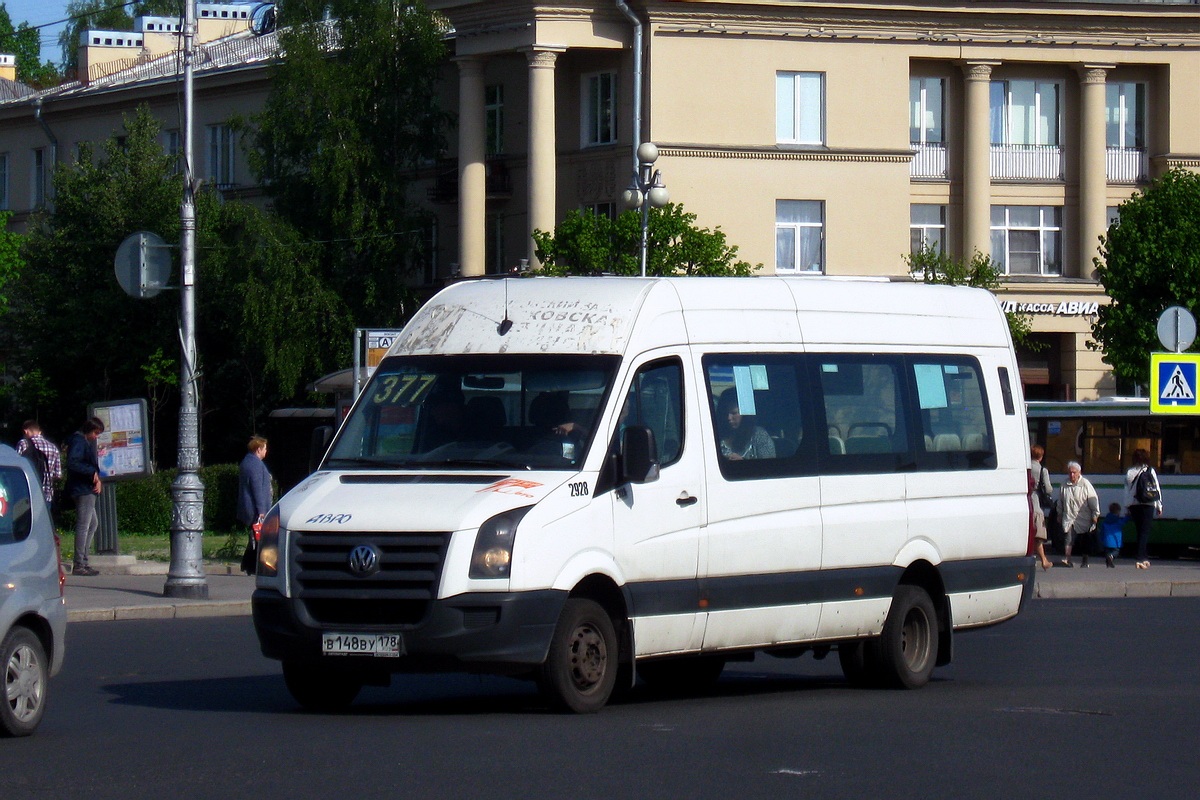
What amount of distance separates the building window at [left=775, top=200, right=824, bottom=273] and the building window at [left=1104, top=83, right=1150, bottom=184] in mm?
8915

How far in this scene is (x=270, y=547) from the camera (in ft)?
36.8

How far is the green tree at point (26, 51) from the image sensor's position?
3620 inches

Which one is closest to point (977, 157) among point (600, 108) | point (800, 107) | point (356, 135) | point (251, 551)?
point (800, 107)

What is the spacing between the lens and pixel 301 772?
9102 mm

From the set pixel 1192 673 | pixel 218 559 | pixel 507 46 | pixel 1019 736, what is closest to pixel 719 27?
pixel 507 46

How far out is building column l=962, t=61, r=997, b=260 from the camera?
168 ft

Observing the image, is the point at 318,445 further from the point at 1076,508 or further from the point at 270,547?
the point at 1076,508

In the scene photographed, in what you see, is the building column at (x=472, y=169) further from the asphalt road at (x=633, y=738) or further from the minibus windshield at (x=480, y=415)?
the minibus windshield at (x=480, y=415)

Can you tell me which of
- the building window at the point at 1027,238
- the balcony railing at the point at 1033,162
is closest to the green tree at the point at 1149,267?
the building window at the point at 1027,238

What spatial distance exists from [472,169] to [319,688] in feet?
127

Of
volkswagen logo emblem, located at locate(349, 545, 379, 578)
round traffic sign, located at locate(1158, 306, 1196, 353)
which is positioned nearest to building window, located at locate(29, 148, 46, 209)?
round traffic sign, located at locate(1158, 306, 1196, 353)

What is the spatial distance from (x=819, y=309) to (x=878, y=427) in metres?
0.90

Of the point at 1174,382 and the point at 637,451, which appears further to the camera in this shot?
the point at 1174,382

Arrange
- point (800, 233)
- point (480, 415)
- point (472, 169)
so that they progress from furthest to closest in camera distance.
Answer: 1. point (472, 169)
2. point (800, 233)
3. point (480, 415)
